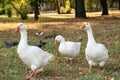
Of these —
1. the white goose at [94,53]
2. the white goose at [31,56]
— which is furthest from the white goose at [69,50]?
the white goose at [31,56]

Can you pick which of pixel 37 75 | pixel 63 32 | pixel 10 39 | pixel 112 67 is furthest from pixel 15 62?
pixel 63 32

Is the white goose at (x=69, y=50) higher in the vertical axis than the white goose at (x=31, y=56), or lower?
lower

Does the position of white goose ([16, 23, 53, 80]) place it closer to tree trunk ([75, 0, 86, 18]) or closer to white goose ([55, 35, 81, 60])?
white goose ([55, 35, 81, 60])

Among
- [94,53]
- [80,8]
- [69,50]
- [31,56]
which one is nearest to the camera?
[31,56]

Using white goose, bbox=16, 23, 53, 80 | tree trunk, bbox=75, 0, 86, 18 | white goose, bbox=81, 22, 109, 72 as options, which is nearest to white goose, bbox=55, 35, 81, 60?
white goose, bbox=81, 22, 109, 72

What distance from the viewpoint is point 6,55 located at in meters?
12.3

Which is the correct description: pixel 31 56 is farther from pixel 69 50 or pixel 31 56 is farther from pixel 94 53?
pixel 69 50

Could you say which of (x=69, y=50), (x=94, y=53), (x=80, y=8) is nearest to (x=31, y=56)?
(x=94, y=53)

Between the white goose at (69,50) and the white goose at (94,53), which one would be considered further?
the white goose at (69,50)

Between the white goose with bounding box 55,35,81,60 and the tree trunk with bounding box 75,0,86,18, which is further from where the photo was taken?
the tree trunk with bounding box 75,0,86,18

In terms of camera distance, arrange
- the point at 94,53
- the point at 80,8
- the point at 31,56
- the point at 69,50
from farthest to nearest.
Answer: the point at 80,8
the point at 69,50
the point at 94,53
the point at 31,56

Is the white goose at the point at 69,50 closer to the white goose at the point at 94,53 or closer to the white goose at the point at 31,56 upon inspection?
the white goose at the point at 94,53

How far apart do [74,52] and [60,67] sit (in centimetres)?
94

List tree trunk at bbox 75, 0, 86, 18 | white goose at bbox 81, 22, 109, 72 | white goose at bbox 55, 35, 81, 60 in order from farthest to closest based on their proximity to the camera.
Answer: tree trunk at bbox 75, 0, 86, 18
white goose at bbox 55, 35, 81, 60
white goose at bbox 81, 22, 109, 72
